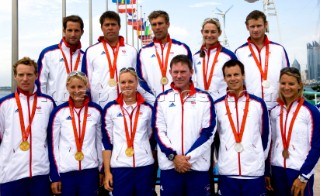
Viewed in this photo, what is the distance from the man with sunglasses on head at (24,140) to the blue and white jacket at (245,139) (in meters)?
1.96

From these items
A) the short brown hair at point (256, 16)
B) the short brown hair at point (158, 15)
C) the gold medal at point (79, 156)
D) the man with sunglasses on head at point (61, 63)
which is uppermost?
the short brown hair at point (158, 15)

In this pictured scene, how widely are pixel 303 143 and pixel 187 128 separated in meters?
1.28

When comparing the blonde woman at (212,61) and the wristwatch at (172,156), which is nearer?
the wristwatch at (172,156)

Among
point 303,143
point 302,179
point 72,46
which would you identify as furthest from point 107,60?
point 302,179

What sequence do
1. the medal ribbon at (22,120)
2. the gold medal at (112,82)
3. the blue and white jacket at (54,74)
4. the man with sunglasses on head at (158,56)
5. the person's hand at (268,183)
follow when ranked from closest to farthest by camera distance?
the medal ribbon at (22,120) < the person's hand at (268,183) < the gold medal at (112,82) < the man with sunglasses on head at (158,56) < the blue and white jacket at (54,74)

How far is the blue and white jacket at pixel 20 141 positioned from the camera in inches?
152

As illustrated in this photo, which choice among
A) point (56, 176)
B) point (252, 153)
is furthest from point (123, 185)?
point (252, 153)

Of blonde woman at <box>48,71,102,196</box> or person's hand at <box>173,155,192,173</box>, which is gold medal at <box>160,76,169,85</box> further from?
person's hand at <box>173,155,192,173</box>

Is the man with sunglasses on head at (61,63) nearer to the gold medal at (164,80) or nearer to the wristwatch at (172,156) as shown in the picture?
the gold medal at (164,80)

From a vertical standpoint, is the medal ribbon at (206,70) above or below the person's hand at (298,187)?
above

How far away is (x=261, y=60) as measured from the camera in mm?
4680

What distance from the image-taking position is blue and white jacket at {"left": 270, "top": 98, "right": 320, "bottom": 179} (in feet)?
12.5

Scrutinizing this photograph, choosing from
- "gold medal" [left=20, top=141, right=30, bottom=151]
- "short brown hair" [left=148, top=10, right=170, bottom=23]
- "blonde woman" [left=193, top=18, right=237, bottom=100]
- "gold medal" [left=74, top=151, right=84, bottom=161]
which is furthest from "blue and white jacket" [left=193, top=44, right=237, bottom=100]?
"gold medal" [left=20, top=141, right=30, bottom=151]

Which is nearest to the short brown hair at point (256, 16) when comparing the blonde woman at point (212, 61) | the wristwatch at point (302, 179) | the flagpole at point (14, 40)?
the blonde woman at point (212, 61)
